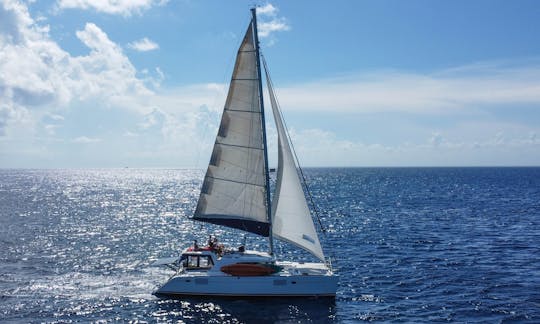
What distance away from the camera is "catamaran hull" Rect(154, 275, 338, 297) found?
31641 millimetres

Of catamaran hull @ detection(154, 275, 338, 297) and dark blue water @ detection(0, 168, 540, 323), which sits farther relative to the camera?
catamaran hull @ detection(154, 275, 338, 297)

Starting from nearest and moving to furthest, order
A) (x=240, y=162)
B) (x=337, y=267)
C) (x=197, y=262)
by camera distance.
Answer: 1. (x=240, y=162)
2. (x=197, y=262)
3. (x=337, y=267)

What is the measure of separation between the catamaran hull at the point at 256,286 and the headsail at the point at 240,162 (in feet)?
11.0

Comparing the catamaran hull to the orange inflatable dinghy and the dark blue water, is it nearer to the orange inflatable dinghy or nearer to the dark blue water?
the orange inflatable dinghy

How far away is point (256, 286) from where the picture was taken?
3175 cm

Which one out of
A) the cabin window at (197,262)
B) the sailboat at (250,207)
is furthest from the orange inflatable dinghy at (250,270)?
the cabin window at (197,262)

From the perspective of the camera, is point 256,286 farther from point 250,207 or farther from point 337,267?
point 337,267

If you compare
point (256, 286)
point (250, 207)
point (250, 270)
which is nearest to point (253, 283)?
point (256, 286)

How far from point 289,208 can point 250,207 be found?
2.65 meters

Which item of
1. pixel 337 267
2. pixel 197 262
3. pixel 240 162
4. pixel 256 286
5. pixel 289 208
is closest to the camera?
pixel 256 286

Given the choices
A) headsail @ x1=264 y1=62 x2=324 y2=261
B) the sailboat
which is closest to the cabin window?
the sailboat

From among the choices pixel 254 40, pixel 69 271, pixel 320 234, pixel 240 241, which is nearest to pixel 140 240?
pixel 240 241

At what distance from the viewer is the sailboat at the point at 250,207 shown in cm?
3159

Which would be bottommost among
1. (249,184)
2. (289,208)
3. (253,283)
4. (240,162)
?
(253,283)
